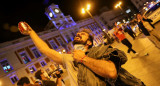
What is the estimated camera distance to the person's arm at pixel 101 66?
1197 millimetres

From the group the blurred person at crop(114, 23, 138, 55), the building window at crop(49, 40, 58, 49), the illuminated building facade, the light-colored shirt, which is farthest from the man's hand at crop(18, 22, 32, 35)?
the building window at crop(49, 40, 58, 49)

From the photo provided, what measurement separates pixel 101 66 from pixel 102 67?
2 cm

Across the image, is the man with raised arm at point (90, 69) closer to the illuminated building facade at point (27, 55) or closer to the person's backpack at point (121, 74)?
the person's backpack at point (121, 74)

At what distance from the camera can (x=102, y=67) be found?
121cm

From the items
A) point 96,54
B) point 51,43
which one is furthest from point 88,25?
point 96,54

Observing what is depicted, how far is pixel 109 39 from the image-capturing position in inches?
717

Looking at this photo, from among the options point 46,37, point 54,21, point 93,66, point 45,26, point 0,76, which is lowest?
point 93,66

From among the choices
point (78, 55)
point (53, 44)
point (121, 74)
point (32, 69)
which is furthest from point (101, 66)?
point (53, 44)

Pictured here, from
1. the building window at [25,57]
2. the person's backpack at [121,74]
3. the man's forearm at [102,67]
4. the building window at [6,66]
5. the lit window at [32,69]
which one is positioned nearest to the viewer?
the man's forearm at [102,67]

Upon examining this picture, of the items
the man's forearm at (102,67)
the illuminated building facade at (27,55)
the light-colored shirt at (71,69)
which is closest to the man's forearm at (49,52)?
the light-colored shirt at (71,69)

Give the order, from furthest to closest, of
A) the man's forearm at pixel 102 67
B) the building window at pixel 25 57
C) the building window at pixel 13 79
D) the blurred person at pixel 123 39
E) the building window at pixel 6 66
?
1. the building window at pixel 25 57
2. the building window at pixel 6 66
3. the building window at pixel 13 79
4. the blurred person at pixel 123 39
5. the man's forearm at pixel 102 67

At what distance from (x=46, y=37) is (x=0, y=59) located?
454 inches

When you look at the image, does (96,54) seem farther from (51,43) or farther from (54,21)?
(54,21)

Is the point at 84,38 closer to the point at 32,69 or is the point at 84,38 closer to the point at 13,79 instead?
the point at 13,79
